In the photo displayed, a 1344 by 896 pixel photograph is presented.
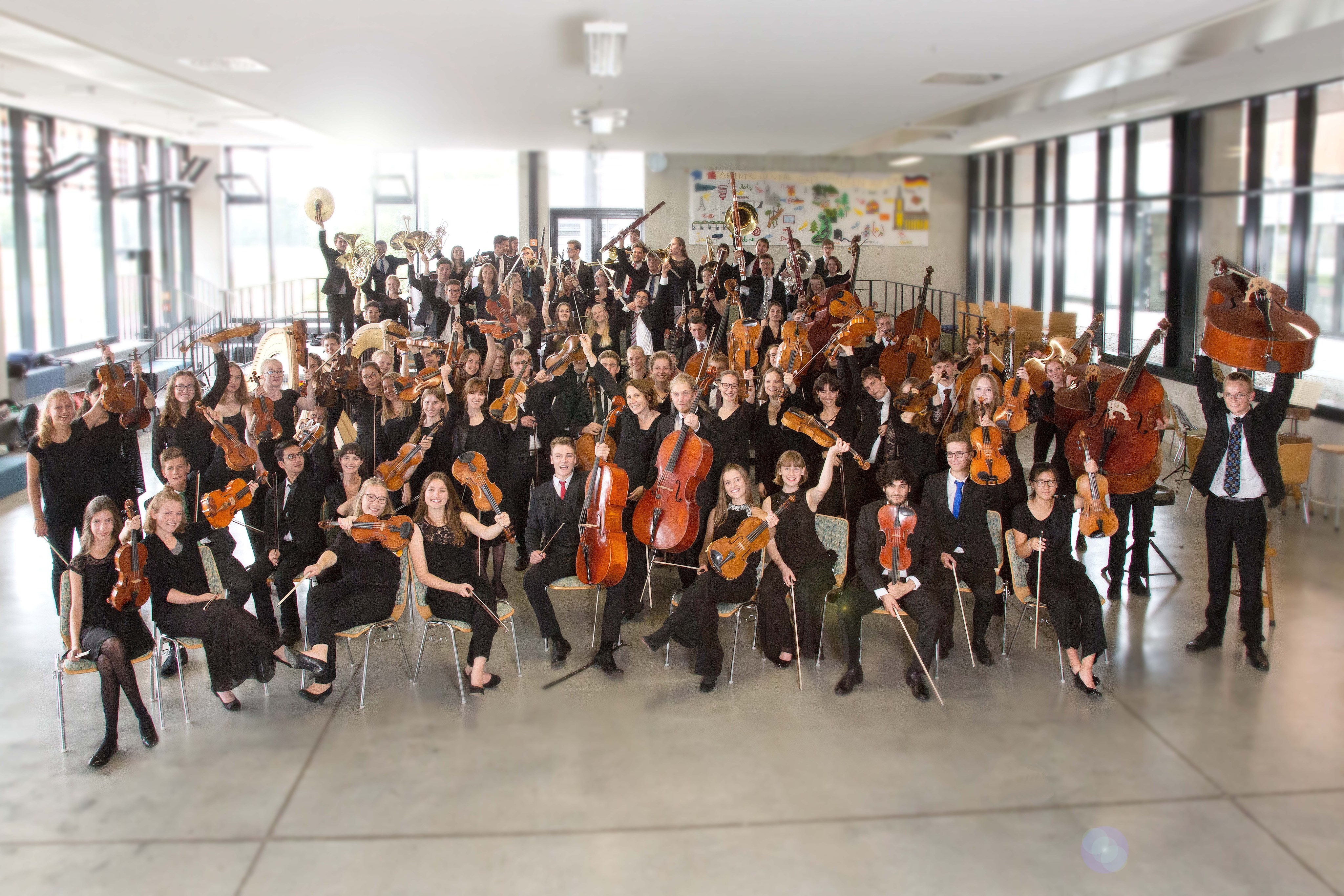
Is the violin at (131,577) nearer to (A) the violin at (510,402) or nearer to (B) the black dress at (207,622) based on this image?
(B) the black dress at (207,622)

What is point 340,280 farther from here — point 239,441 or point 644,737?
point 644,737

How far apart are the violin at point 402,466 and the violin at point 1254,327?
161 inches

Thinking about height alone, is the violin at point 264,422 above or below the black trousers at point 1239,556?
above

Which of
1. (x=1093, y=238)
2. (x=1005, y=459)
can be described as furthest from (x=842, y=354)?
(x=1093, y=238)

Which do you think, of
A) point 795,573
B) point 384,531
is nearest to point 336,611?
point 384,531

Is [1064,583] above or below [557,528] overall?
below

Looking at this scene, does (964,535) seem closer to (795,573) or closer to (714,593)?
(795,573)

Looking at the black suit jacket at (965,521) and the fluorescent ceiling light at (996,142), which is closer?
the black suit jacket at (965,521)

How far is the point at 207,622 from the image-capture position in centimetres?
445

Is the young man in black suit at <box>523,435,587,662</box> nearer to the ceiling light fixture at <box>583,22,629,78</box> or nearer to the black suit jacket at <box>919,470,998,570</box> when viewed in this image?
the black suit jacket at <box>919,470,998,570</box>

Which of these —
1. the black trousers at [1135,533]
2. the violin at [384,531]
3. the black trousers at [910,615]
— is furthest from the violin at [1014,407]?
the violin at [384,531]

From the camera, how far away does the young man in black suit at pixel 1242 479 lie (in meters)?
4.92

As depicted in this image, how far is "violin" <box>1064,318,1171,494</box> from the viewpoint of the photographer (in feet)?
17.8

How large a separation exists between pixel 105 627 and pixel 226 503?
0.73 m
